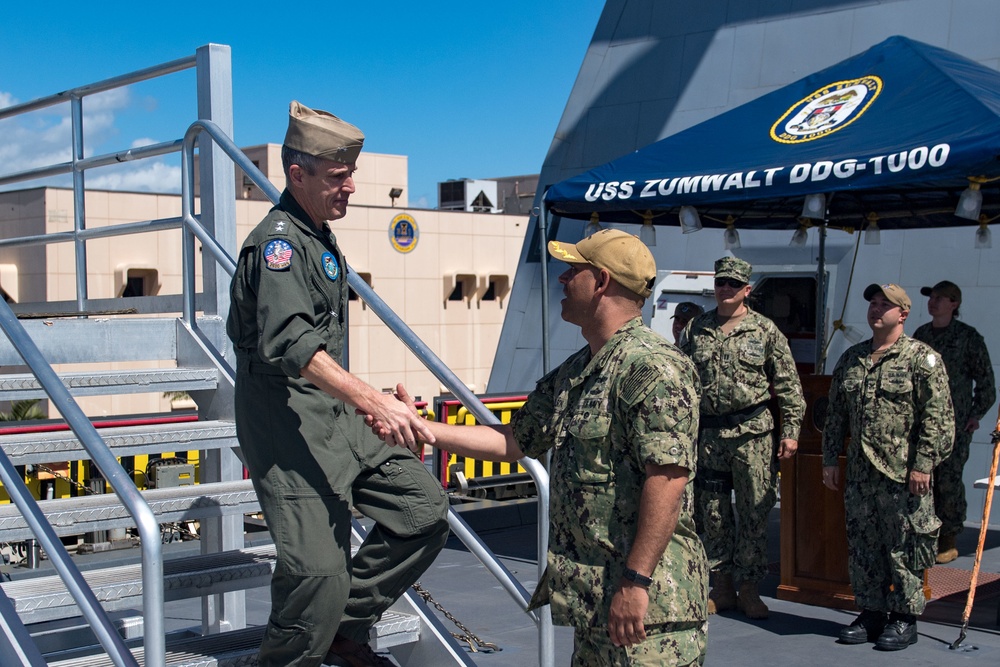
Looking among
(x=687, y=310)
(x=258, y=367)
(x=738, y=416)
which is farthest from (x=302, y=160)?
(x=687, y=310)

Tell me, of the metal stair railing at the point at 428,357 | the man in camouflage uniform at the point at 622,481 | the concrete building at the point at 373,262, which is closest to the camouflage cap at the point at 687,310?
the metal stair railing at the point at 428,357

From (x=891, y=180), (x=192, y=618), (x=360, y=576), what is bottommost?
(x=192, y=618)

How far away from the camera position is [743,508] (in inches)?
256

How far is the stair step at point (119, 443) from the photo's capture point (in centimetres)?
405

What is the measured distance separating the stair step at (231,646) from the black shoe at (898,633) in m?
3.03

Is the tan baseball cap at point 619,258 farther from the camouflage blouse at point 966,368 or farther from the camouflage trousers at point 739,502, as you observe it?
the camouflage blouse at point 966,368

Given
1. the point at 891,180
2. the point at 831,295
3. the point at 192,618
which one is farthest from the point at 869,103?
the point at 192,618

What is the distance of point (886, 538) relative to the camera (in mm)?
5977

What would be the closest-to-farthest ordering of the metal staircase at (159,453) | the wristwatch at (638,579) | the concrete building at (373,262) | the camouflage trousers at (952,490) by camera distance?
the wristwatch at (638,579)
the metal staircase at (159,453)
the camouflage trousers at (952,490)
the concrete building at (373,262)

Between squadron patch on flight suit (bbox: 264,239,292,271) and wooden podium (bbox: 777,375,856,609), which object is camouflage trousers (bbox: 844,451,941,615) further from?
squadron patch on flight suit (bbox: 264,239,292,271)

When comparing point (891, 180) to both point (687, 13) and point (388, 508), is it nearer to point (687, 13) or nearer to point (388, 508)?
point (388, 508)

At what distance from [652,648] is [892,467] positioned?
136 inches

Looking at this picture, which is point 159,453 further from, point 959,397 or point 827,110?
point 959,397

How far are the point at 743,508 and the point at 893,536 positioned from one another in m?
0.89
